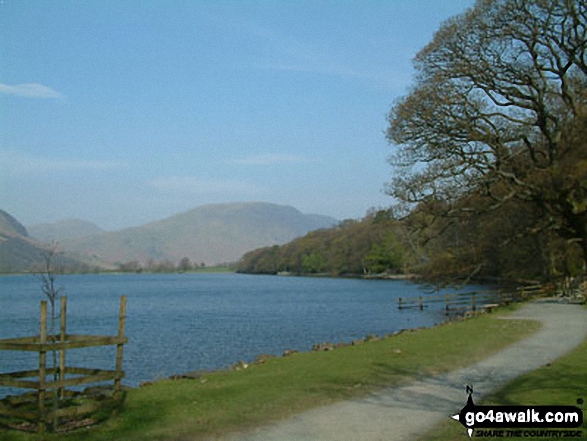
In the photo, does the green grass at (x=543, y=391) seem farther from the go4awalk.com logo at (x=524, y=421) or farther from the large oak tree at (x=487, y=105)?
the large oak tree at (x=487, y=105)

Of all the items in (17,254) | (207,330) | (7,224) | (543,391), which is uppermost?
(7,224)

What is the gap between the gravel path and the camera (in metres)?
8.86

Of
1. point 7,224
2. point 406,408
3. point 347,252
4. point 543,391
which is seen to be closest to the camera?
point 406,408

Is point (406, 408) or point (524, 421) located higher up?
point (524, 421)

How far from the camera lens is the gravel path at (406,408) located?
29.1 feet

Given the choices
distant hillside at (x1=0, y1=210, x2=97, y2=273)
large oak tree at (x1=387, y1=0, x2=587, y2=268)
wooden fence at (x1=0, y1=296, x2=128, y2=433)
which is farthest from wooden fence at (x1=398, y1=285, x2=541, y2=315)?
wooden fence at (x1=0, y1=296, x2=128, y2=433)

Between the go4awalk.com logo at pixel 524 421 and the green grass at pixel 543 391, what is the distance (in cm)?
14

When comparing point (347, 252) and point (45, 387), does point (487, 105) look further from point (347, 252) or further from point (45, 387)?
point (347, 252)

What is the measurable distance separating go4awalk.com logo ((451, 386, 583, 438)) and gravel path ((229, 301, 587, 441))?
0.60m

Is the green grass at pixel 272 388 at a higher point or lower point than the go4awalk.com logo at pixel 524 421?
lower

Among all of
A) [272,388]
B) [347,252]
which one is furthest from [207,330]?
[347,252]

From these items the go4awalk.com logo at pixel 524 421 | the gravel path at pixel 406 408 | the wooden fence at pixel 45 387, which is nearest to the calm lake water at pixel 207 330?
the wooden fence at pixel 45 387

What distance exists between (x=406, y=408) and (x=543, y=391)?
2.61 meters

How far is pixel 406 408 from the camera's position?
10.4 m
